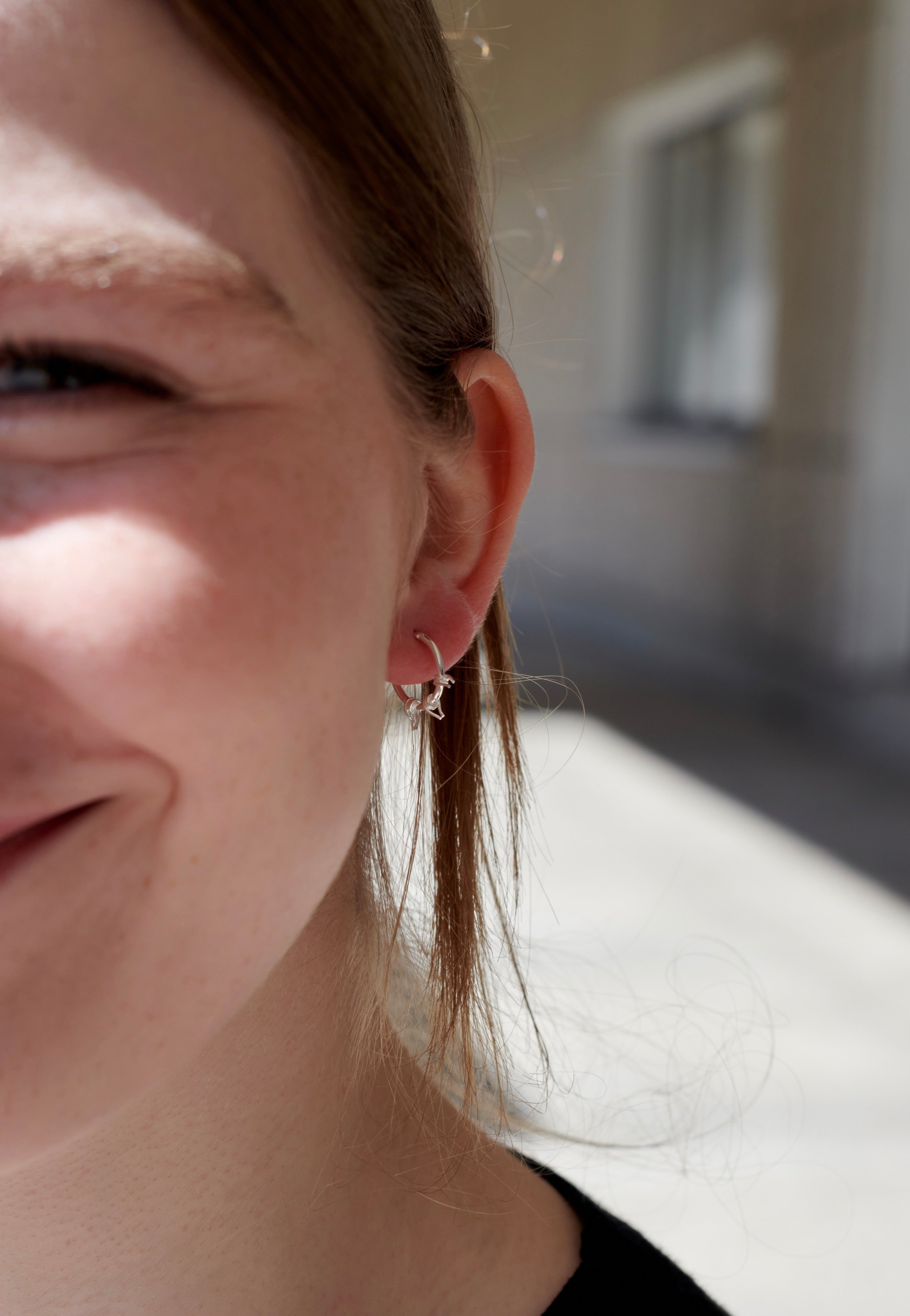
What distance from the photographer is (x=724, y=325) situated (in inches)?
283

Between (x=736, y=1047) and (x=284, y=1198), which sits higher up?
(x=284, y=1198)

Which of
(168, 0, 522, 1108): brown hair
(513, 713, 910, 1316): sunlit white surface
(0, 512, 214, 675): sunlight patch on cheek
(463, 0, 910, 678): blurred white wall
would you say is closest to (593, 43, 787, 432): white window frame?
(463, 0, 910, 678): blurred white wall

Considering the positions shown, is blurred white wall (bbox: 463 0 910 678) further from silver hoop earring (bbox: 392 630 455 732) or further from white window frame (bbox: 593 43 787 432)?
silver hoop earring (bbox: 392 630 455 732)

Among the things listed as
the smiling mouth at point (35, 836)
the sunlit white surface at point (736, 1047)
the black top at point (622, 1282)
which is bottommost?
the sunlit white surface at point (736, 1047)

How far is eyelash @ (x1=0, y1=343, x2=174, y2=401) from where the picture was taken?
0.62 metres

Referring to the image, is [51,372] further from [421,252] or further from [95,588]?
[421,252]

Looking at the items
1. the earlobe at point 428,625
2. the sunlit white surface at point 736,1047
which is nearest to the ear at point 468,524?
the earlobe at point 428,625

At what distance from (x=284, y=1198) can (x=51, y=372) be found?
603 millimetres

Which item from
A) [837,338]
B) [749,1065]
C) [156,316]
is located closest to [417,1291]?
[156,316]

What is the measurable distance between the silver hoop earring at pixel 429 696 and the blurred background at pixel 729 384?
10.3 feet

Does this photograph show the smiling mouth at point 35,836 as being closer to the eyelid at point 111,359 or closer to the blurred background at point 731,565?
the eyelid at point 111,359

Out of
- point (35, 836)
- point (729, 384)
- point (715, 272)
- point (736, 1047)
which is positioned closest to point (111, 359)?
point (35, 836)

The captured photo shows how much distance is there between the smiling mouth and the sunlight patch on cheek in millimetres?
72

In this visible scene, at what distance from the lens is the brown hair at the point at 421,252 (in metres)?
0.68
